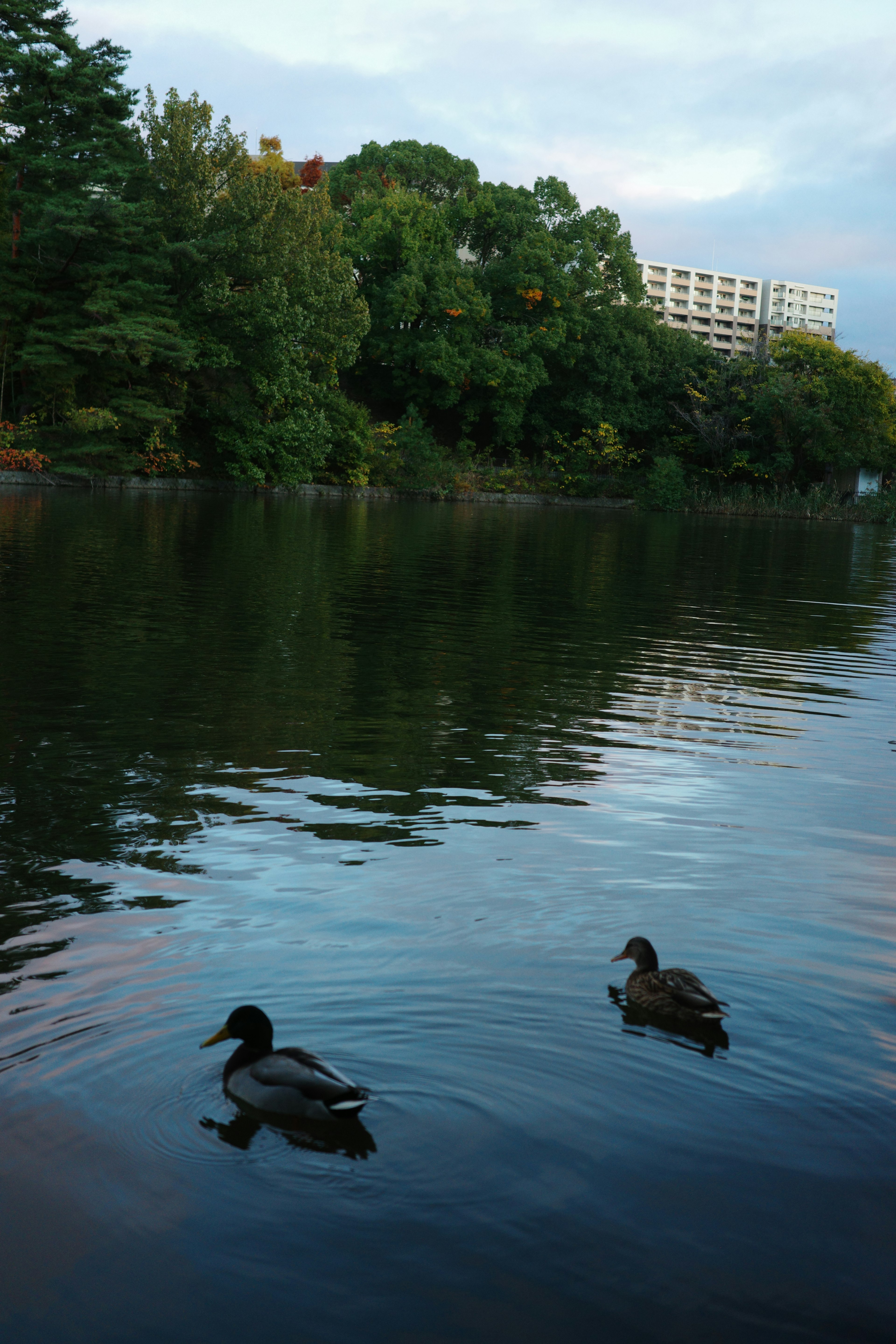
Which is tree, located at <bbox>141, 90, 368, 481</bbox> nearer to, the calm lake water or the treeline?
the treeline

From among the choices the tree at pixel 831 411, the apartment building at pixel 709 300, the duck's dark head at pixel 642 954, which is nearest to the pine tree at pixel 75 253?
the tree at pixel 831 411

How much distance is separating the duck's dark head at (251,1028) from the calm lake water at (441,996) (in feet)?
0.74

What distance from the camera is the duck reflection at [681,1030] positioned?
14.2 ft

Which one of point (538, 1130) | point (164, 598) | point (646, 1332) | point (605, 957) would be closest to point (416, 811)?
point (605, 957)

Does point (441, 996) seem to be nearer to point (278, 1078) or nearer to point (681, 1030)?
point (681, 1030)

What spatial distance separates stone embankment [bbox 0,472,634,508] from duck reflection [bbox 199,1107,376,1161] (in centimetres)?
3928

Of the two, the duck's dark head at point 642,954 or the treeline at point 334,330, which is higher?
the treeline at point 334,330

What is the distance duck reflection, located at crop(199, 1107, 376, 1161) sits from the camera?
11.9ft

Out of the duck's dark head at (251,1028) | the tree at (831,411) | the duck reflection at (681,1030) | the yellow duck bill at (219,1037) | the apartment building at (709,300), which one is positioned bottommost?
the duck reflection at (681,1030)

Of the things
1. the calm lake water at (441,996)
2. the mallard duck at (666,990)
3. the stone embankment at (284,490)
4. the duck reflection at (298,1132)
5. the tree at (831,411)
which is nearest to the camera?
the calm lake water at (441,996)

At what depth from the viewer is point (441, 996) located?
4.57 metres

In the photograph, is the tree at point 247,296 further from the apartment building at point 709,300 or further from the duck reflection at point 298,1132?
the apartment building at point 709,300

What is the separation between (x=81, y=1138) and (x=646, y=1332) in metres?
1.87

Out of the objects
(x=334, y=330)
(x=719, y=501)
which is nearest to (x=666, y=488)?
(x=719, y=501)
